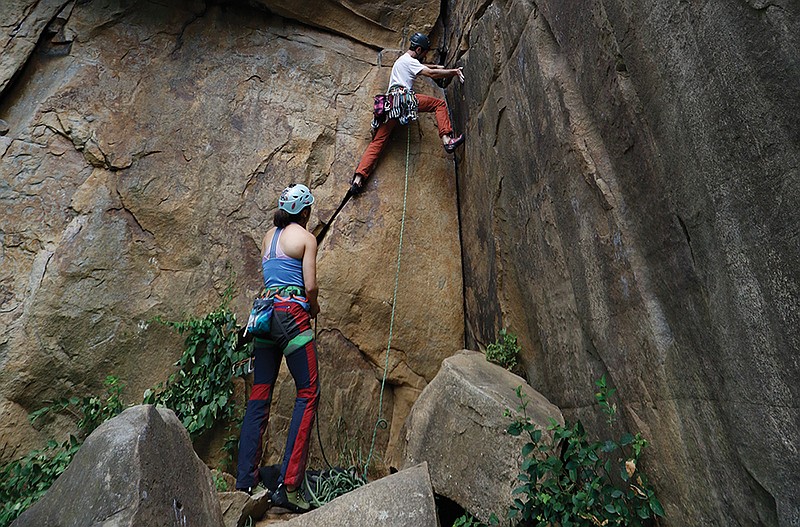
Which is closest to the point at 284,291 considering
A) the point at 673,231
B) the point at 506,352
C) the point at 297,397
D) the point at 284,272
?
the point at 284,272

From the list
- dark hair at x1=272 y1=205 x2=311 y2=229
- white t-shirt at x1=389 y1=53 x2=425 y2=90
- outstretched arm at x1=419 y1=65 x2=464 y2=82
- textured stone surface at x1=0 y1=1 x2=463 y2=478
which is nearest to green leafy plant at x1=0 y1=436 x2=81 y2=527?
textured stone surface at x1=0 y1=1 x2=463 y2=478

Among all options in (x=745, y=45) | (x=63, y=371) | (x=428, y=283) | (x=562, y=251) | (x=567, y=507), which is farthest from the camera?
(x=428, y=283)

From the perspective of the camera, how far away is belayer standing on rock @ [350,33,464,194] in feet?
16.9

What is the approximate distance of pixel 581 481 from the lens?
251 cm

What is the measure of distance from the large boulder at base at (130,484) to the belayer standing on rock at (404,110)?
10.9 feet

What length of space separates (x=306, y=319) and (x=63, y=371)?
2123 mm

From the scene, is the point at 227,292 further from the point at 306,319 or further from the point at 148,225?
the point at 306,319

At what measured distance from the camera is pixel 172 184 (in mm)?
4801

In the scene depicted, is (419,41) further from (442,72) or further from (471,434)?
(471,434)

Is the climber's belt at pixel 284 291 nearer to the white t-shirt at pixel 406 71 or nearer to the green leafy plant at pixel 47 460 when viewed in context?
the green leafy plant at pixel 47 460

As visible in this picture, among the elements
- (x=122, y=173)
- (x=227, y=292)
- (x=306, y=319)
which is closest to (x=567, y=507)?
(x=306, y=319)

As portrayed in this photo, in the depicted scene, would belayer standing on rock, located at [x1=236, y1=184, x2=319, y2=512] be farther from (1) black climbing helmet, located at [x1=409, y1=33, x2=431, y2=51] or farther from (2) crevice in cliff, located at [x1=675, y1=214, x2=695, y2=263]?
(1) black climbing helmet, located at [x1=409, y1=33, x2=431, y2=51]

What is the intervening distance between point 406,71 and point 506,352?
10.6 ft

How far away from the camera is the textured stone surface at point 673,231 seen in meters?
1.60
